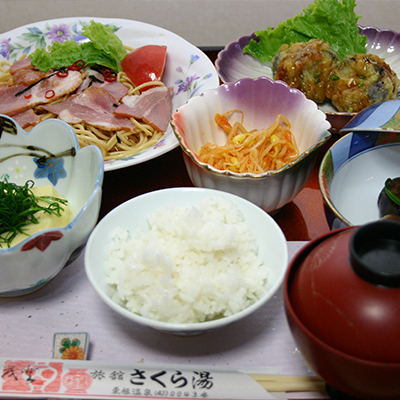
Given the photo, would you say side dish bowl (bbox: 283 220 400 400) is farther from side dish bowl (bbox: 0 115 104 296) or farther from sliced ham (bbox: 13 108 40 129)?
sliced ham (bbox: 13 108 40 129)

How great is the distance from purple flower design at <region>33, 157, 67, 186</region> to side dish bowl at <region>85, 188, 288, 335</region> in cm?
38

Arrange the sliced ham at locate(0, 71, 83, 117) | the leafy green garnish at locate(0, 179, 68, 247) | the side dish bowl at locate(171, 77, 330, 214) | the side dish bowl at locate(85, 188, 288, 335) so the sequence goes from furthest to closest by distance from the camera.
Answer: the sliced ham at locate(0, 71, 83, 117) < the side dish bowl at locate(171, 77, 330, 214) < the leafy green garnish at locate(0, 179, 68, 247) < the side dish bowl at locate(85, 188, 288, 335)

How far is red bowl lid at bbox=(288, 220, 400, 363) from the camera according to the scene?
696 mm

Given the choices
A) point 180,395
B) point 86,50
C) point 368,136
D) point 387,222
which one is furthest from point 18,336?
point 86,50

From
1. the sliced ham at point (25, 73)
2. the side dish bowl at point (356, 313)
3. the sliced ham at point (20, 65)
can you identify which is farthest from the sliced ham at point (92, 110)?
the side dish bowl at point (356, 313)

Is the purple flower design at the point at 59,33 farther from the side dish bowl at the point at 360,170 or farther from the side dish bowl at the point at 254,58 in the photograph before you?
the side dish bowl at the point at 360,170

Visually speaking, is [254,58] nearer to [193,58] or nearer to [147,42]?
[193,58]

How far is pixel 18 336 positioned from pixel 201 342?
501 mm

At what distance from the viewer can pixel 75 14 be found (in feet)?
11.5

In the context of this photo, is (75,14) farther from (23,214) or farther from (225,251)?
(225,251)

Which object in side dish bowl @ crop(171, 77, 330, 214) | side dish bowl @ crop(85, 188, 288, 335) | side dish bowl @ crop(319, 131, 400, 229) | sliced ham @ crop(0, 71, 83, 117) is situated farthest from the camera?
sliced ham @ crop(0, 71, 83, 117)

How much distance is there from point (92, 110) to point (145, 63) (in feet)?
1.30

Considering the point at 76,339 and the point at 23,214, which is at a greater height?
the point at 23,214

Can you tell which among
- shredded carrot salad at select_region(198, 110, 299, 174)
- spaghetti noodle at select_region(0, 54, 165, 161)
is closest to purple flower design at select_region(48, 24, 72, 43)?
spaghetti noodle at select_region(0, 54, 165, 161)
